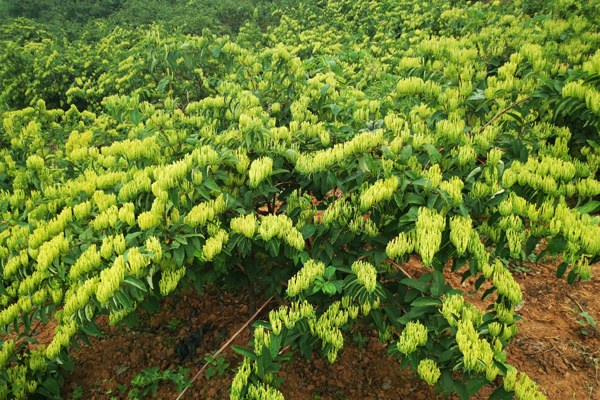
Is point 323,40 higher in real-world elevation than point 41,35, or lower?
lower

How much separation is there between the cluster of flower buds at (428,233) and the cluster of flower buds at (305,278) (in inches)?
17.5

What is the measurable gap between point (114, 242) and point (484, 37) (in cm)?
368

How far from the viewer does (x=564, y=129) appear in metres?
1.80

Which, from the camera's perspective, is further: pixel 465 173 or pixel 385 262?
pixel 385 262

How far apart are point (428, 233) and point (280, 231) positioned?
24.9 inches

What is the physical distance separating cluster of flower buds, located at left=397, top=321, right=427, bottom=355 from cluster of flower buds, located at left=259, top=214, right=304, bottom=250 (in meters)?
0.54

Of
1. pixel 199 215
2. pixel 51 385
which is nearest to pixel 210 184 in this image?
pixel 199 215

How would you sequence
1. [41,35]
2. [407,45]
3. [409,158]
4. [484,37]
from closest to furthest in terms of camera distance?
Answer: 1. [409,158]
2. [484,37]
3. [407,45]
4. [41,35]

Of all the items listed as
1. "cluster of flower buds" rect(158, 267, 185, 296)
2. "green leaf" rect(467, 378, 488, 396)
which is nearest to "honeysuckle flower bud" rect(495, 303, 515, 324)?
"green leaf" rect(467, 378, 488, 396)

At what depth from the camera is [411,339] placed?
1277mm

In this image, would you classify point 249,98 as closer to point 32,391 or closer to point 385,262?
point 385,262

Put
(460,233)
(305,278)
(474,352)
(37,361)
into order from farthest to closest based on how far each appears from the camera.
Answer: (37,361) < (305,278) < (460,233) < (474,352)

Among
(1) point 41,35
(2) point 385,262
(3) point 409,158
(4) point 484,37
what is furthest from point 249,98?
(1) point 41,35

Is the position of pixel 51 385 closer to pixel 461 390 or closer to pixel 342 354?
pixel 342 354
